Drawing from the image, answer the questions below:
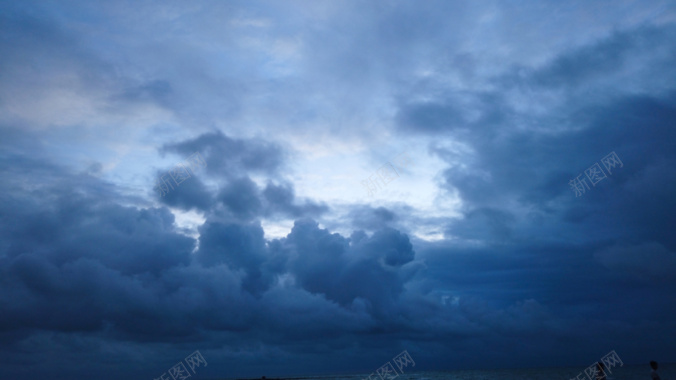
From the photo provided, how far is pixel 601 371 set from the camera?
37.3 m

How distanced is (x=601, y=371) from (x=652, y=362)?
717 cm

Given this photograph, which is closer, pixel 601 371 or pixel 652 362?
pixel 652 362

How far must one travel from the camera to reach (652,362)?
102 feet
